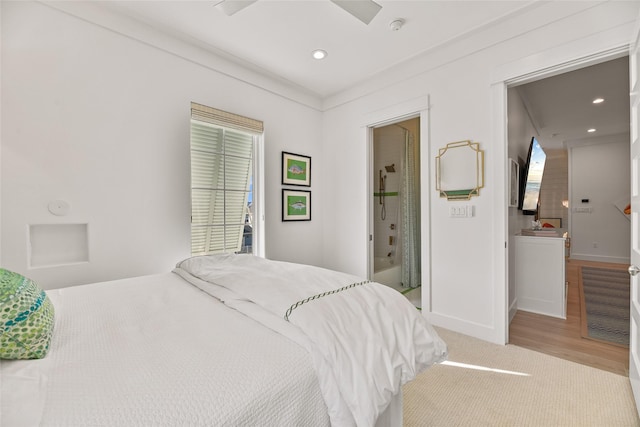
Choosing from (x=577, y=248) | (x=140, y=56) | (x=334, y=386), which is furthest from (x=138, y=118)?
(x=577, y=248)

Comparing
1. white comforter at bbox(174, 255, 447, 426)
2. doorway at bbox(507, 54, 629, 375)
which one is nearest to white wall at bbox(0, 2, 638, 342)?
doorway at bbox(507, 54, 629, 375)

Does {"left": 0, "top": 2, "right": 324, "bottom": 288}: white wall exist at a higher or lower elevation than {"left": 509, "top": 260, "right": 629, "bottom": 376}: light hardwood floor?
→ higher

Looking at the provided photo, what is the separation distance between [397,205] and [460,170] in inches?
81.1

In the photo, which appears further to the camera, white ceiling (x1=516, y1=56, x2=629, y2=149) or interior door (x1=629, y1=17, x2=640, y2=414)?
white ceiling (x1=516, y1=56, x2=629, y2=149)

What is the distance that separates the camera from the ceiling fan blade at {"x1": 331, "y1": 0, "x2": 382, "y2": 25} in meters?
1.82

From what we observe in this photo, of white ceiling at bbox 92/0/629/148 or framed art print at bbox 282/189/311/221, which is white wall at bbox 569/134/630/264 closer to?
white ceiling at bbox 92/0/629/148

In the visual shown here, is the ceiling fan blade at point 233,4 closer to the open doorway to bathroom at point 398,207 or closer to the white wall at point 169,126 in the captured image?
the white wall at point 169,126

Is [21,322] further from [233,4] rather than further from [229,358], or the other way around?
[233,4]

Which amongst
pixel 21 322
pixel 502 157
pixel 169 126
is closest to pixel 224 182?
pixel 169 126

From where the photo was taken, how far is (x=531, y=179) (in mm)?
3562

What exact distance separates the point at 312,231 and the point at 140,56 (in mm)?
2515

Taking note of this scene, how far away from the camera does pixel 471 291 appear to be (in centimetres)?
259

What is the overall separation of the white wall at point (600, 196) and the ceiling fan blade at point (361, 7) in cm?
669

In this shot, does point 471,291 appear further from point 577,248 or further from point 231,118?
point 577,248
